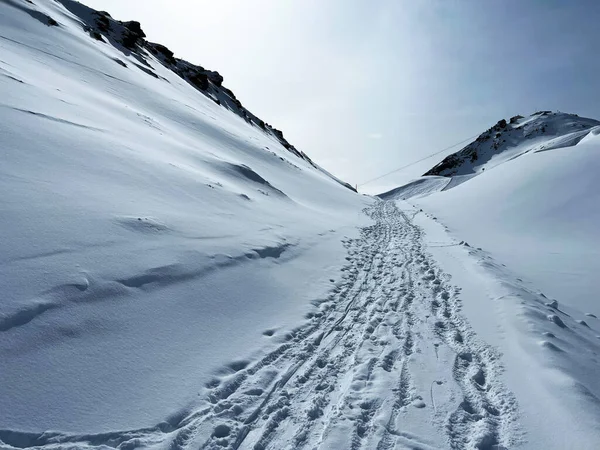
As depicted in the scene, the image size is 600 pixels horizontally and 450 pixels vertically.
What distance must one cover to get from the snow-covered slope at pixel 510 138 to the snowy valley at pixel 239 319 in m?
92.6

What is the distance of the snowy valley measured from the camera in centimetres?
325

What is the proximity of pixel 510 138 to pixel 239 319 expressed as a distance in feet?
384

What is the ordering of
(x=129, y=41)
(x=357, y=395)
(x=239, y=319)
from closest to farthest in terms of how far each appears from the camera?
(x=357, y=395)
(x=239, y=319)
(x=129, y=41)

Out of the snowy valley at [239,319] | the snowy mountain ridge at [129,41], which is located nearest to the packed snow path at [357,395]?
the snowy valley at [239,319]

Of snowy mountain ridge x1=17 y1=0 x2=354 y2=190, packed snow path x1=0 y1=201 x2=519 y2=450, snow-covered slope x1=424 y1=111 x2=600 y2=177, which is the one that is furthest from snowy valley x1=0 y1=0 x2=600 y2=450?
snow-covered slope x1=424 y1=111 x2=600 y2=177

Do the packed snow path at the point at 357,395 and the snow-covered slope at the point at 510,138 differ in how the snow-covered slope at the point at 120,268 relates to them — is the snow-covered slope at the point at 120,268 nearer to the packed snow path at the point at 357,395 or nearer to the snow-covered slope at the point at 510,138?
the packed snow path at the point at 357,395

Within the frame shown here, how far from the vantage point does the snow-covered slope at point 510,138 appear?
307 ft

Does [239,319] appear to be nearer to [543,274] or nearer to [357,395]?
[357,395]

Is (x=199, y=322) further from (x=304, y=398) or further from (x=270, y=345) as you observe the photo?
(x=304, y=398)

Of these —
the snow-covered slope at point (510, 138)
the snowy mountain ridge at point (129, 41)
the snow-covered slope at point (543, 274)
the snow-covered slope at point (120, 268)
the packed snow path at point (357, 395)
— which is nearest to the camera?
the packed snow path at point (357, 395)

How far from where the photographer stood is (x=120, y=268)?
199 inches

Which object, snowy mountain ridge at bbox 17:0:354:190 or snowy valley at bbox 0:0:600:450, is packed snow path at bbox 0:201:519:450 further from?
snowy mountain ridge at bbox 17:0:354:190

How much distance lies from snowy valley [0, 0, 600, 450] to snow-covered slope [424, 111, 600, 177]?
9258cm

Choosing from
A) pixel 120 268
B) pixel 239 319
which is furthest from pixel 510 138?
pixel 120 268
